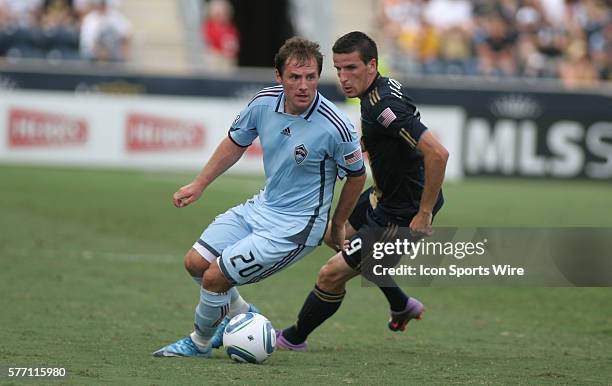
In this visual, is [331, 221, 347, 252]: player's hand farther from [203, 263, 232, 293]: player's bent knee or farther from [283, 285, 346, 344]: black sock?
[203, 263, 232, 293]: player's bent knee

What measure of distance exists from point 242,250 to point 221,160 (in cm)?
65

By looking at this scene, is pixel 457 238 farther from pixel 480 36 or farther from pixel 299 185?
pixel 480 36

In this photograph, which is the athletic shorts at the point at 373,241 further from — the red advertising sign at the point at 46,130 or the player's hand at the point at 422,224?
the red advertising sign at the point at 46,130

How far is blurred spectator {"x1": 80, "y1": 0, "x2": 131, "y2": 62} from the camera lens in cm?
2331

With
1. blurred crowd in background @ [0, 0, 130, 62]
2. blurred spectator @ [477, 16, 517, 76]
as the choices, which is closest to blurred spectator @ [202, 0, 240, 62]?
blurred crowd in background @ [0, 0, 130, 62]

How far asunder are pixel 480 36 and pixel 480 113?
186 inches

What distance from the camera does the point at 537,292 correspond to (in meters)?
11.5

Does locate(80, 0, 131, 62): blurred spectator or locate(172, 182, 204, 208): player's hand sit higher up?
locate(172, 182, 204, 208): player's hand

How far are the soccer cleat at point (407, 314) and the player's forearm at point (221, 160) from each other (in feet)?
5.92

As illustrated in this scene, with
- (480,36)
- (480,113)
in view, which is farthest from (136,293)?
(480,36)

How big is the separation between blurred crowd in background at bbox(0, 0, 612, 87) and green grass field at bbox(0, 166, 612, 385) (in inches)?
264

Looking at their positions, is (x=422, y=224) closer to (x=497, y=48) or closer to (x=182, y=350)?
(x=182, y=350)

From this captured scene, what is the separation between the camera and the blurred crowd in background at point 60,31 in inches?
914

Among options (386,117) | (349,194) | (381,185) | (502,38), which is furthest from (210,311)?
(502,38)
